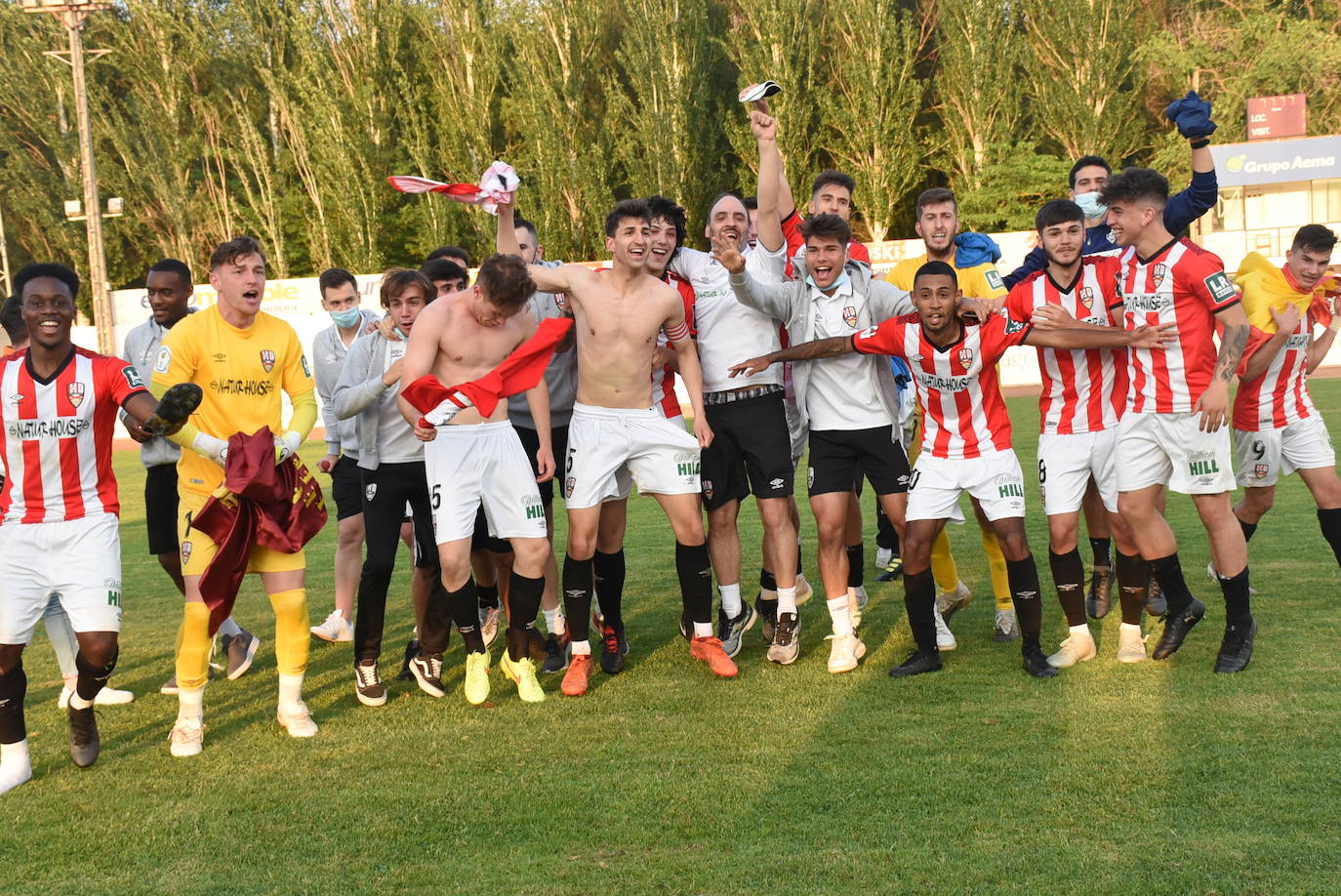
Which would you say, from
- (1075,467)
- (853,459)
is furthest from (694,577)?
(1075,467)

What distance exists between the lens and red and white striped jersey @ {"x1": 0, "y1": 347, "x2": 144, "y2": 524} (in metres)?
4.78

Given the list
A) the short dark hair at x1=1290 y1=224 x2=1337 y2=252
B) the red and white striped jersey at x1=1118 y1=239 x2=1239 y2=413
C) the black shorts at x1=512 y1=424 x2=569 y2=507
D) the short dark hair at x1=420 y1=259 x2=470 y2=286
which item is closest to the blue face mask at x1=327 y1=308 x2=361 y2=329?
the short dark hair at x1=420 y1=259 x2=470 y2=286

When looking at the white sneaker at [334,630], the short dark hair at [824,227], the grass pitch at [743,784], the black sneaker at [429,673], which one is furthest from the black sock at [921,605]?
the white sneaker at [334,630]

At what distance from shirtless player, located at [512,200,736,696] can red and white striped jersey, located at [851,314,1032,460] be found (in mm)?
1057

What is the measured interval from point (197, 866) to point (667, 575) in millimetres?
5008

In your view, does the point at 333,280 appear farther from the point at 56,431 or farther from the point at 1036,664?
the point at 1036,664

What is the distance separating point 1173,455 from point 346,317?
4591mm

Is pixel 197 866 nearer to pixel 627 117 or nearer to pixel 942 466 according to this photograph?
pixel 942 466

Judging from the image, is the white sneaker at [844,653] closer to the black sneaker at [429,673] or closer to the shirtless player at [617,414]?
the shirtless player at [617,414]

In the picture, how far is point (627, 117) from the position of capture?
111 ft

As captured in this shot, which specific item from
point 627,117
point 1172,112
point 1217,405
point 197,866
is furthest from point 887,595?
point 627,117

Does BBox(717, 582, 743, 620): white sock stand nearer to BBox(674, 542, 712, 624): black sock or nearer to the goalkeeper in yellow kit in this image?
BBox(674, 542, 712, 624): black sock

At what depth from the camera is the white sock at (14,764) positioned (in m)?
4.72

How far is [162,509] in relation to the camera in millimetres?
6430
